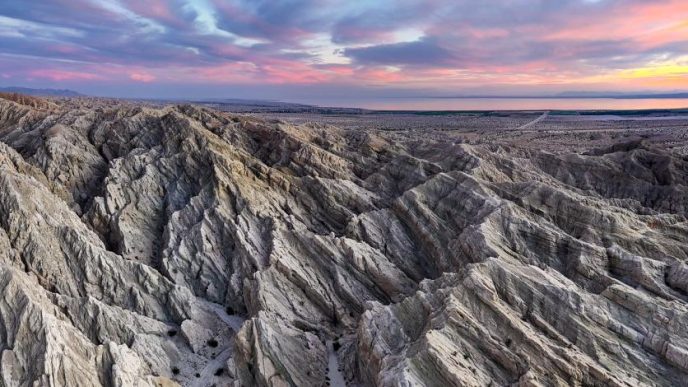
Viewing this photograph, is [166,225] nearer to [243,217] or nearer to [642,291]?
[243,217]

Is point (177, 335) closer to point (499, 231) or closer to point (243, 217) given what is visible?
point (243, 217)

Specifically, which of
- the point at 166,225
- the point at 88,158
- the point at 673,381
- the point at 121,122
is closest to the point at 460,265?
the point at 673,381

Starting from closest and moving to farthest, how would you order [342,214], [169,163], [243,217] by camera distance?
1. [243,217]
2. [342,214]
3. [169,163]

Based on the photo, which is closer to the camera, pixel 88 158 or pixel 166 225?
pixel 166 225

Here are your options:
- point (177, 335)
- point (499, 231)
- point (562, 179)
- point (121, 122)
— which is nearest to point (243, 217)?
point (177, 335)

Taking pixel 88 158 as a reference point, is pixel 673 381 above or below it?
below

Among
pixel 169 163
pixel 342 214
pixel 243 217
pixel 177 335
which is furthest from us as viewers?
pixel 169 163

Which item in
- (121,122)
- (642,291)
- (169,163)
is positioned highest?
(121,122)
